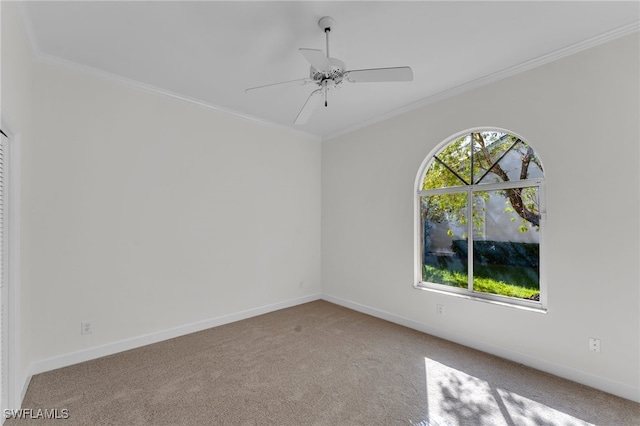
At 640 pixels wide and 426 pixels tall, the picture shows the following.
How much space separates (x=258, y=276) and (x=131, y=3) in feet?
10.1

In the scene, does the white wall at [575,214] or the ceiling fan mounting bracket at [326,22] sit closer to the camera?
the ceiling fan mounting bracket at [326,22]

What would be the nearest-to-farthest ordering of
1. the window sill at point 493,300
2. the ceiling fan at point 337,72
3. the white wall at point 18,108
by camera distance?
1. the white wall at point 18,108
2. the ceiling fan at point 337,72
3. the window sill at point 493,300

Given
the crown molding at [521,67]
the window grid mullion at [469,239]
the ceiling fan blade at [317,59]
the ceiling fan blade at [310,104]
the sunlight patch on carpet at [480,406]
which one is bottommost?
the sunlight patch on carpet at [480,406]

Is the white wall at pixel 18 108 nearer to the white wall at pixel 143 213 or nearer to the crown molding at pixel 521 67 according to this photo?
the white wall at pixel 143 213

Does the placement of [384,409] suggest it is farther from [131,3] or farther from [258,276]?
[131,3]

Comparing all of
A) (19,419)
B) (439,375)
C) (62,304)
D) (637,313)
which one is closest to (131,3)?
(62,304)

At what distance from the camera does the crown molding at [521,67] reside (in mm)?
2177

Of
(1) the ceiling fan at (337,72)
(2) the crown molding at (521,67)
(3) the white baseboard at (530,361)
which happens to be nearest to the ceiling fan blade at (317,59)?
(1) the ceiling fan at (337,72)

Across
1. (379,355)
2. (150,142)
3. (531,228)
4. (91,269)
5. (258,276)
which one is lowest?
(379,355)

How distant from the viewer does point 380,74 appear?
212 centimetres

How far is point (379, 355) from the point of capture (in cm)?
281

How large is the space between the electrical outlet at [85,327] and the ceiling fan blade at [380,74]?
3.15 metres

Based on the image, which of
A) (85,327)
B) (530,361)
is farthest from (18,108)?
(530,361)

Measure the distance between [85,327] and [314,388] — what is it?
217cm
